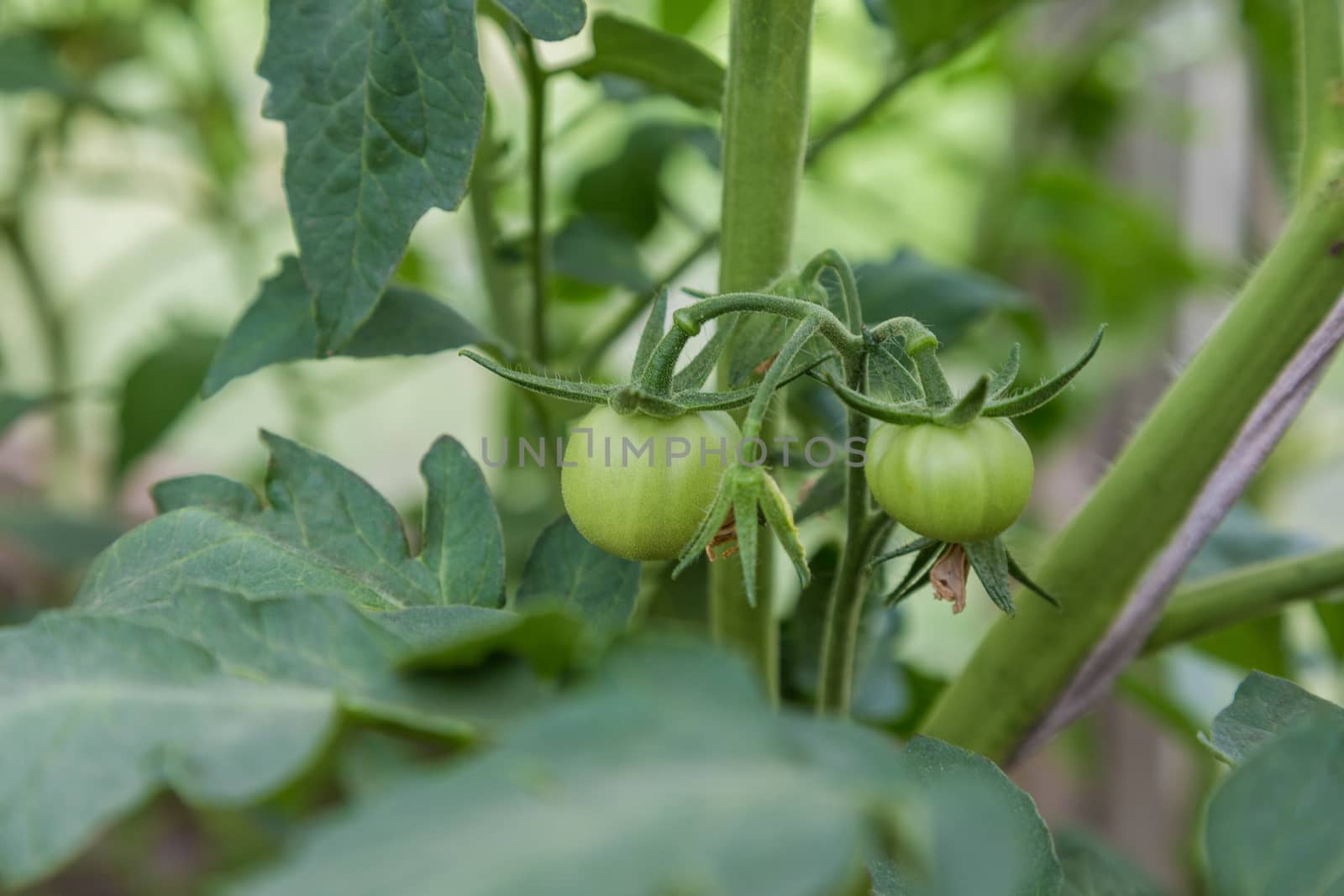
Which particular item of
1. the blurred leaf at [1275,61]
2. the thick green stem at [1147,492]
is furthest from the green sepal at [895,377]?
the blurred leaf at [1275,61]

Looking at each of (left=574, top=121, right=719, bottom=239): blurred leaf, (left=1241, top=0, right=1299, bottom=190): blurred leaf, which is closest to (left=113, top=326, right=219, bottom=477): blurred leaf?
(left=574, top=121, right=719, bottom=239): blurred leaf

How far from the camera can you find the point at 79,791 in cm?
22

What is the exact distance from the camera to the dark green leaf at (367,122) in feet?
1.12

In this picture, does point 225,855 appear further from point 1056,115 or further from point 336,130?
point 1056,115

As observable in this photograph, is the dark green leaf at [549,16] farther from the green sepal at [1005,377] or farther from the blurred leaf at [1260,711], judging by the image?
the blurred leaf at [1260,711]

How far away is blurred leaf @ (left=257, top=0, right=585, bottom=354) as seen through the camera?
343 millimetres

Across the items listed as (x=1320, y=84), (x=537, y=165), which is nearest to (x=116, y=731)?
(x=537, y=165)

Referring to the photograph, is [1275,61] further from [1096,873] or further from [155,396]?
[155,396]

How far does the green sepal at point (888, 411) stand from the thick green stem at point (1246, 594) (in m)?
0.18

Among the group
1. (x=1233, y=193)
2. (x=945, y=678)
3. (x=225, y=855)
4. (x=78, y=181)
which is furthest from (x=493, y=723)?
(x=1233, y=193)

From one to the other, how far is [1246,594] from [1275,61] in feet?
2.35

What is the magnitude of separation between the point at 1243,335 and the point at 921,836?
0.93 ft

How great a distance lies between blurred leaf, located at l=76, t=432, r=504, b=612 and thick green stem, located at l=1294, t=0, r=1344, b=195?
312mm

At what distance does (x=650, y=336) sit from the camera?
35cm
